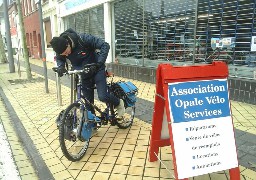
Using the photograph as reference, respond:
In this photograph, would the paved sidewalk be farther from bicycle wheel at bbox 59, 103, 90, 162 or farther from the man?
the man

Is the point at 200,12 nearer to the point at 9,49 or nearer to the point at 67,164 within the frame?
the point at 67,164

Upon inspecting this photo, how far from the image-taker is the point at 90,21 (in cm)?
1270

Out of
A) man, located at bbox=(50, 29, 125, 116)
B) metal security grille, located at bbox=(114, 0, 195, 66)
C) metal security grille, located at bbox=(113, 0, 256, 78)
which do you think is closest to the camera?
man, located at bbox=(50, 29, 125, 116)

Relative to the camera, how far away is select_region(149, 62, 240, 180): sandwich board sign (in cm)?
247

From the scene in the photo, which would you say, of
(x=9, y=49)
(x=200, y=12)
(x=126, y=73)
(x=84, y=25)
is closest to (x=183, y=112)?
(x=200, y=12)

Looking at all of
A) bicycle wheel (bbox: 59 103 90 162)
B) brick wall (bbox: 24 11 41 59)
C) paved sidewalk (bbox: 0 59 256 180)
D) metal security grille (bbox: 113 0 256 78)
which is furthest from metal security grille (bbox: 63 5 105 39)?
bicycle wheel (bbox: 59 103 90 162)

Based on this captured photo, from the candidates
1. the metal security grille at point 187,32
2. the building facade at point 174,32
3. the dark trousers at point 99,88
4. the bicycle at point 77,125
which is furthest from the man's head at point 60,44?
the metal security grille at point 187,32

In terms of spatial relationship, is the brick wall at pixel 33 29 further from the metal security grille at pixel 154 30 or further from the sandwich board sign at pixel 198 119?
the sandwich board sign at pixel 198 119

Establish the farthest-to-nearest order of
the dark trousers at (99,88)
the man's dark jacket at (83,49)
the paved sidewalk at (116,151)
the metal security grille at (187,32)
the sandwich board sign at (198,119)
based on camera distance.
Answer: the metal security grille at (187,32) → the dark trousers at (99,88) → the man's dark jacket at (83,49) → the paved sidewalk at (116,151) → the sandwich board sign at (198,119)

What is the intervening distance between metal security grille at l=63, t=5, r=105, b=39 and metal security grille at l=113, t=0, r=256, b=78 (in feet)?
4.31

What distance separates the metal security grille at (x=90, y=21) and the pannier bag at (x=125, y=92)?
7.80 meters

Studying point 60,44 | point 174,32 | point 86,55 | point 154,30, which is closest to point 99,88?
point 86,55

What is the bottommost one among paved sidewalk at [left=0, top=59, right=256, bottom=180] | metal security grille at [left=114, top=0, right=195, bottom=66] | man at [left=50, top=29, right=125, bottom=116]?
paved sidewalk at [left=0, top=59, right=256, bottom=180]

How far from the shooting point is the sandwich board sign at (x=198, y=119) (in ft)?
8.11
